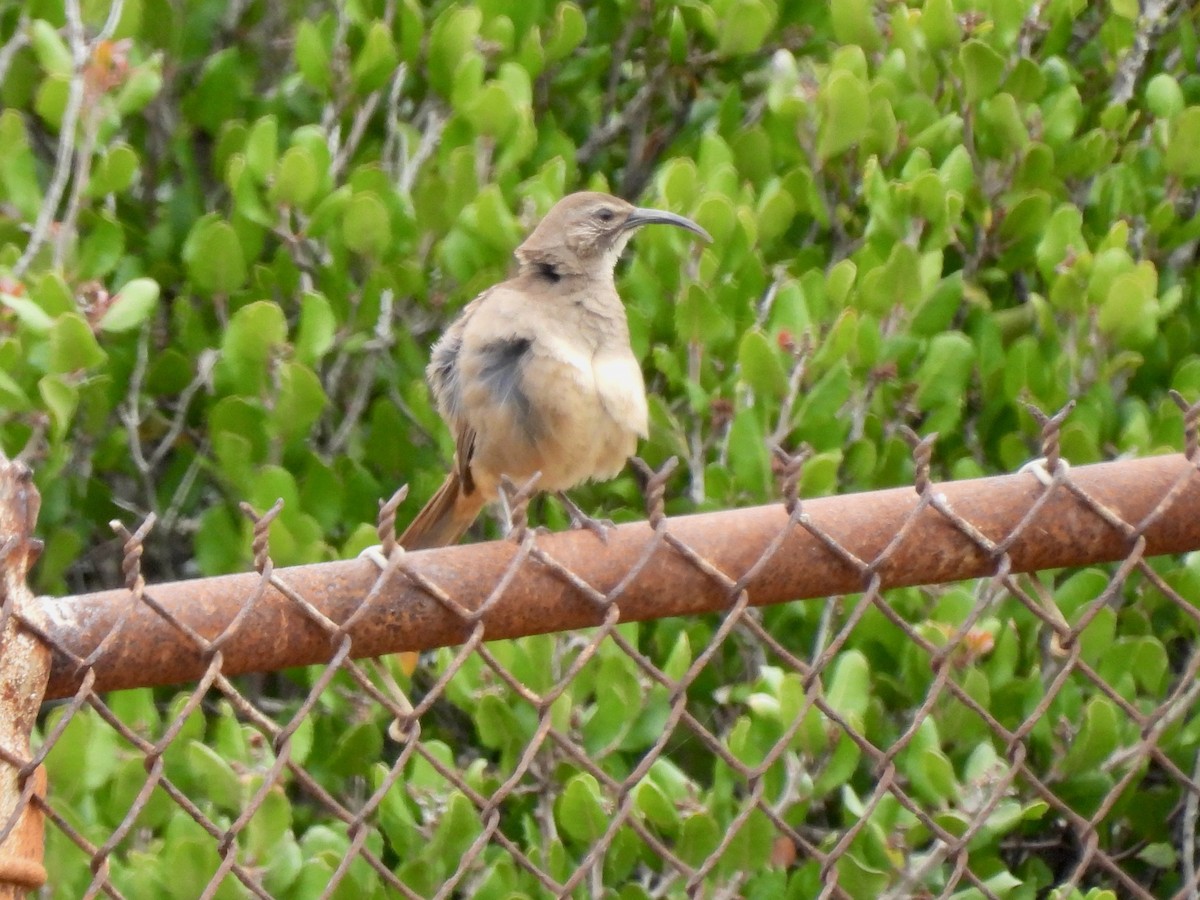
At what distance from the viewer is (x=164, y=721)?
4.09 meters

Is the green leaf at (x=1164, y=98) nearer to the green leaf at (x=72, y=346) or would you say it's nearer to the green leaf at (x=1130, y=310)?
the green leaf at (x=1130, y=310)

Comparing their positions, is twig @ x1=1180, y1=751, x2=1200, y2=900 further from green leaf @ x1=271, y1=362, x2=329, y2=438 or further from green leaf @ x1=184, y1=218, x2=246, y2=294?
green leaf @ x1=184, y1=218, x2=246, y2=294

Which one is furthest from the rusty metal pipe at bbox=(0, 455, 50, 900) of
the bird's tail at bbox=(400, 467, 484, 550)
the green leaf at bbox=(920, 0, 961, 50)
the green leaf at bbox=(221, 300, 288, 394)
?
the green leaf at bbox=(920, 0, 961, 50)

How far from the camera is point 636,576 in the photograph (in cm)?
207

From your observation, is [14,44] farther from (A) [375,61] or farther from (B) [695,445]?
(B) [695,445]

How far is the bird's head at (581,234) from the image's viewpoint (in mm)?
4055

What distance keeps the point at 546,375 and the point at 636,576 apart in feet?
6.01

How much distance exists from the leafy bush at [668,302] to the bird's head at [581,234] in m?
0.09

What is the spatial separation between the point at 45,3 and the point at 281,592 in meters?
2.94

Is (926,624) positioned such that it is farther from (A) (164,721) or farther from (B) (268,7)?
(B) (268,7)

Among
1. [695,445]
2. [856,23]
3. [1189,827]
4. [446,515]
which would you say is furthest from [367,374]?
[1189,827]

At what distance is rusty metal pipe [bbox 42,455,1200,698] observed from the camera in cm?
187

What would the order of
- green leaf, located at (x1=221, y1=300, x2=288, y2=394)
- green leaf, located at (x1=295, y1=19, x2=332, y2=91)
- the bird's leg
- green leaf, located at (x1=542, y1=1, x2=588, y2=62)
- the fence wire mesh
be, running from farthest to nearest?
green leaf, located at (x1=542, y1=1, x2=588, y2=62) < green leaf, located at (x1=295, y1=19, x2=332, y2=91) < green leaf, located at (x1=221, y1=300, x2=288, y2=394) < the bird's leg < the fence wire mesh

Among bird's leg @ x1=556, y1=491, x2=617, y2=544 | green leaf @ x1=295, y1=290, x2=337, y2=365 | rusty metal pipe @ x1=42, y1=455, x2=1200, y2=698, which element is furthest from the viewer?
green leaf @ x1=295, y1=290, x2=337, y2=365
